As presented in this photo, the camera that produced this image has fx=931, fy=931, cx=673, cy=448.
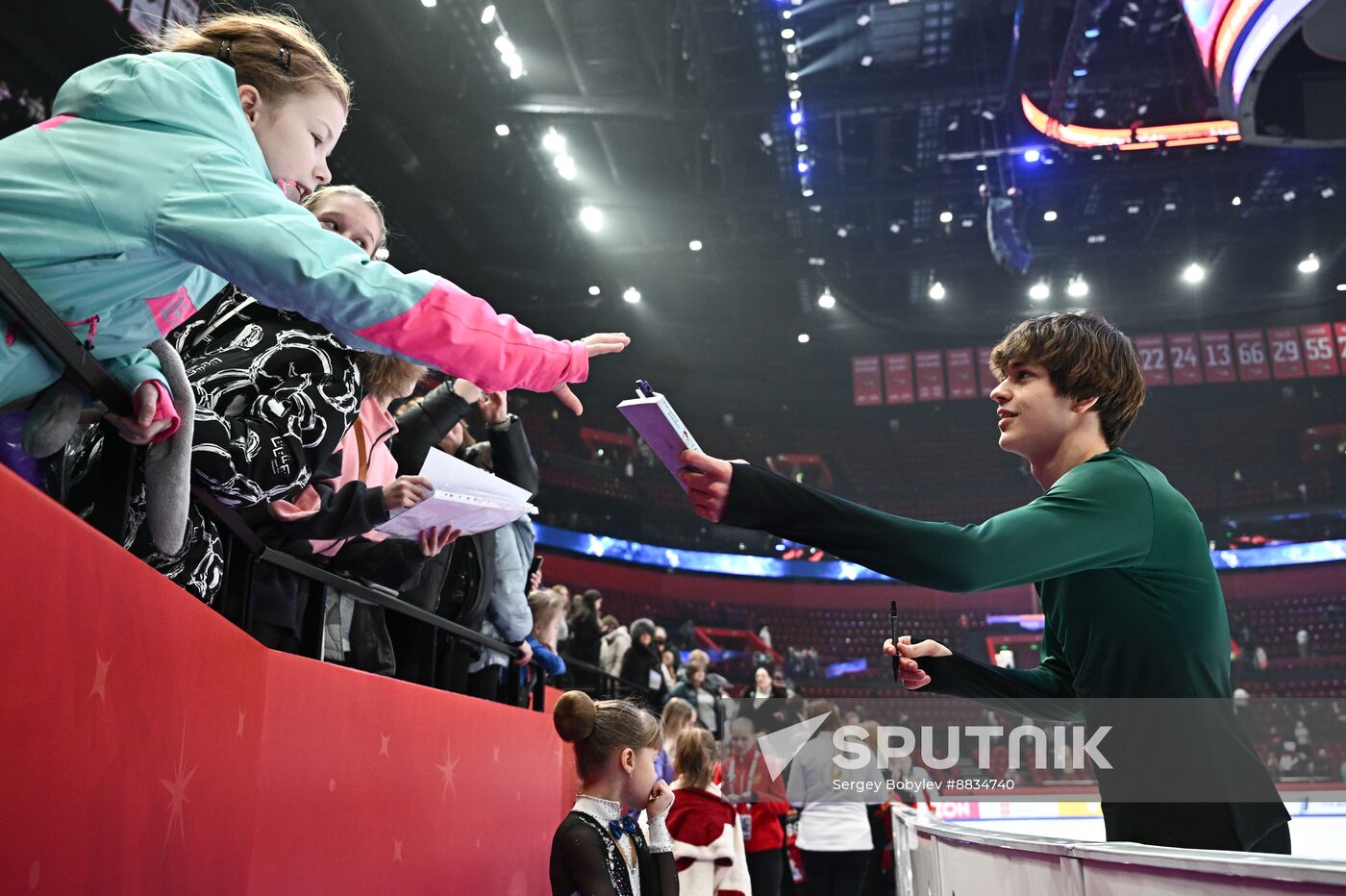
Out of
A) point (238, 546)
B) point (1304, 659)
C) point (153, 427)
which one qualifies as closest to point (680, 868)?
point (238, 546)

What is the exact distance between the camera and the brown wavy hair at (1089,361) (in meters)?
1.49

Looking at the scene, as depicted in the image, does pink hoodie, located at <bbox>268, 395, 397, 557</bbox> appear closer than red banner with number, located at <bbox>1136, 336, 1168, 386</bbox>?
Yes

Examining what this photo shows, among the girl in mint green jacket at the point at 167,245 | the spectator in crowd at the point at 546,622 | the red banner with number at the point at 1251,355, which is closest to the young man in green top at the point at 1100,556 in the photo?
the girl in mint green jacket at the point at 167,245

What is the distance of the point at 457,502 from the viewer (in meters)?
2.13

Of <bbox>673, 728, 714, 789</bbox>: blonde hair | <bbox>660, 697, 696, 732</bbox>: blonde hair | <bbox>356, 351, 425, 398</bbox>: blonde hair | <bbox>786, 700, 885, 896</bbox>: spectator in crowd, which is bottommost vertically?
<bbox>786, 700, 885, 896</bbox>: spectator in crowd

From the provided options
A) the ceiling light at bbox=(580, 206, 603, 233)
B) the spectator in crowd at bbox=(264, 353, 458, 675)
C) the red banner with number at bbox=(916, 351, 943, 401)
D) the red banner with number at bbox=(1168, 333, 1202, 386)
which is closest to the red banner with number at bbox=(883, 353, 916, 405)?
the red banner with number at bbox=(916, 351, 943, 401)

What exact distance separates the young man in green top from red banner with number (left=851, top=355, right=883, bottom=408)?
68.0 feet

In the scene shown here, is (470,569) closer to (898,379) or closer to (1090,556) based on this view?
(1090,556)

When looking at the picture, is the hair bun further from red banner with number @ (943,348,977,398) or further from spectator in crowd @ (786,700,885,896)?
red banner with number @ (943,348,977,398)

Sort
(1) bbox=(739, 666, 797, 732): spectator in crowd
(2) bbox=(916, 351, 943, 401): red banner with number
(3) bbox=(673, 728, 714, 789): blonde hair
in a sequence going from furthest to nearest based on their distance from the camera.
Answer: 1. (2) bbox=(916, 351, 943, 401): red banner with number
2. (1) bbox=(739, 666, 797, 732): spectator in crowd
3. (3) bbox=(673, 728, 714, 789): blonde hair

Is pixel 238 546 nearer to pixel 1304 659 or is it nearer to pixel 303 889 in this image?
pixel 303 889

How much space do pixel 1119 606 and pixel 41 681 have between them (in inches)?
52.2

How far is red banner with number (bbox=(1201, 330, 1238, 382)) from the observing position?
21.2 m

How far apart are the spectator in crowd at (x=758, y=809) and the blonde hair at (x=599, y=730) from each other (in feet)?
8.21
